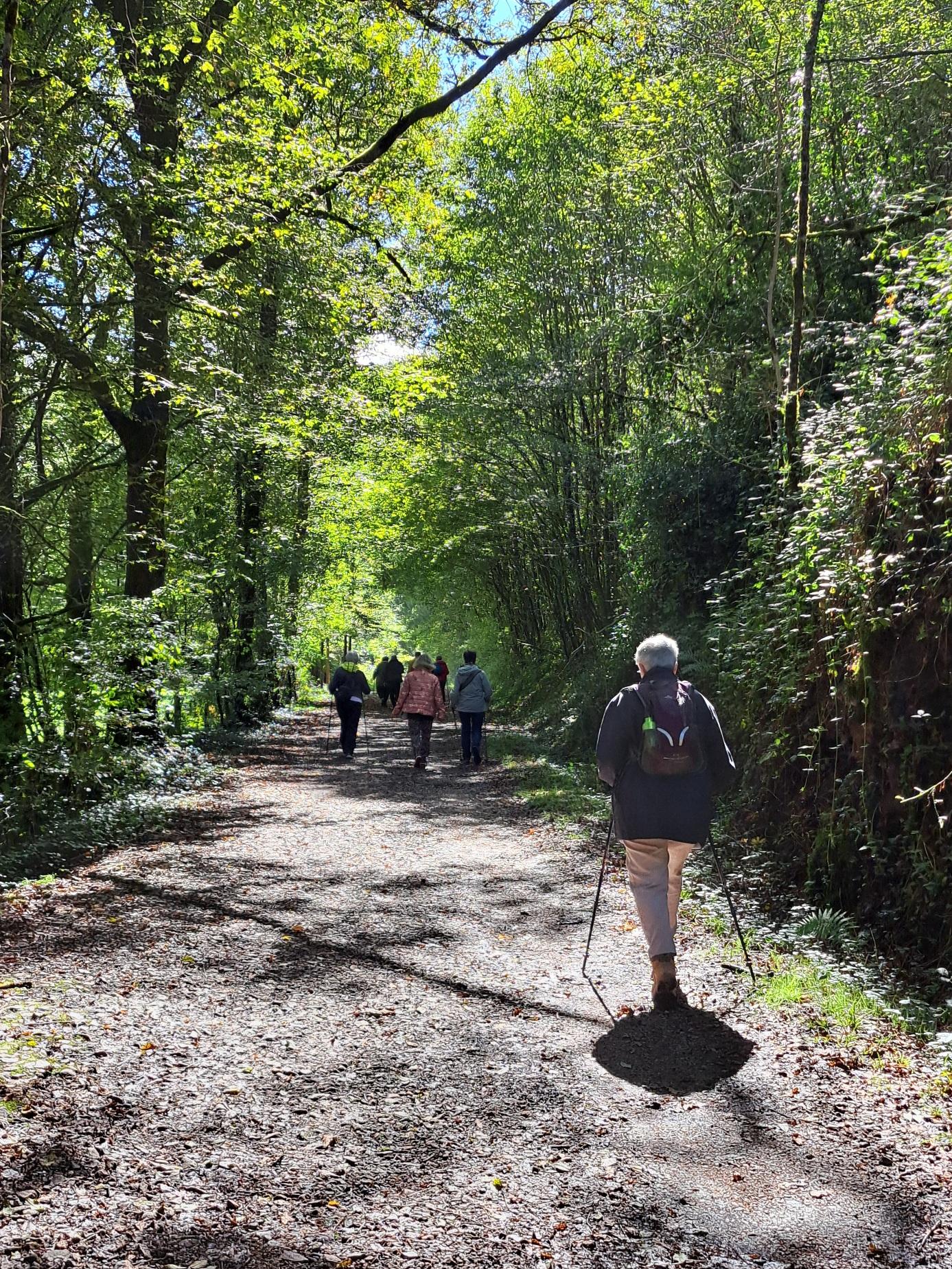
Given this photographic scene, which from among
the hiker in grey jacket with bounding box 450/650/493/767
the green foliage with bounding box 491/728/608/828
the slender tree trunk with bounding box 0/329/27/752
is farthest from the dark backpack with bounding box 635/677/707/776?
the hiker in grey jacket with bounding box 450/650/493/767

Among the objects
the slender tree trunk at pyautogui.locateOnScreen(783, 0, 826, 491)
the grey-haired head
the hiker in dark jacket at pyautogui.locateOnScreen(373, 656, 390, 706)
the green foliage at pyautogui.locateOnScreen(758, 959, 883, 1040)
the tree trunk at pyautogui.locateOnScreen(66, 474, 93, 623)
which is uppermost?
the slender tree trunk at pyautogui.locateOnScreen(783, 0, 826, 491)

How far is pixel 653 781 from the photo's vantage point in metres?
5.22

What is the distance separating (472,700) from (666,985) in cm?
1136

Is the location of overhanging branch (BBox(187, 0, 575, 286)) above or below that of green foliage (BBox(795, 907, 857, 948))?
above

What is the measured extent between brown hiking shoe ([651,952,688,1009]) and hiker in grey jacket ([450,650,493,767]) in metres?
11.0

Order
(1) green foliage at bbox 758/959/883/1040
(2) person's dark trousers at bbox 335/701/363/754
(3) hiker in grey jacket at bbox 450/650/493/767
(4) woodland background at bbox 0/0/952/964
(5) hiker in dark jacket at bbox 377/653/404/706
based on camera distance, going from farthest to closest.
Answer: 1. (5) hiker in dark jacket at bbox 377/653/404/706
2. (2) person's dark trousers at bbox 335/701/363/754
3. (3) hiker in grey jacket at bbox 450/650/493/767
4. (4) woodland background at bbox 0/0/952/964
5. (1) green foliage at bbox 758/959/883/1040

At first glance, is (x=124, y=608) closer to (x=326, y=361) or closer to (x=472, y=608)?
(x=326, y=361)

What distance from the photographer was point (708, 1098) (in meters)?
4.05

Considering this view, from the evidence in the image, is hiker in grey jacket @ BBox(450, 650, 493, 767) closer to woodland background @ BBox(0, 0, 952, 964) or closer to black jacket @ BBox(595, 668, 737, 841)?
woodland background @ BBox(0, 0, 952, 964)

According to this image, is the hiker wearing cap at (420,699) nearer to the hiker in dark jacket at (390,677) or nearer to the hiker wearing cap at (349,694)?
the hiker wearing cap at (349,694)

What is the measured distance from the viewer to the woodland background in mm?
6465

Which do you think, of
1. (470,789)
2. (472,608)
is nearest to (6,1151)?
(470,789)

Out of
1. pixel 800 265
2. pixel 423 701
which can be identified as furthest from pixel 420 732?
pixel 800 265

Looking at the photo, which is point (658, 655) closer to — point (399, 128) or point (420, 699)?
point (399, 128)
